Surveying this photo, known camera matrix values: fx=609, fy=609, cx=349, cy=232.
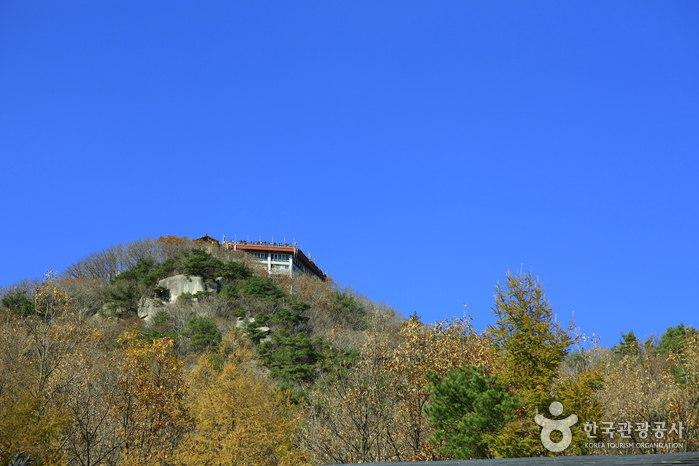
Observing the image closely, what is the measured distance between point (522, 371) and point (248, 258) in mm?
62507

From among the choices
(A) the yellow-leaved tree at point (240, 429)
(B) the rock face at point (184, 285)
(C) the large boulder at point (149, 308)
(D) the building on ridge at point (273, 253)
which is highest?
(D) the building on ridge at point (273, 253)

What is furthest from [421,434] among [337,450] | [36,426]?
[36,426]

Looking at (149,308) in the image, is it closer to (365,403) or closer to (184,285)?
(184,285)

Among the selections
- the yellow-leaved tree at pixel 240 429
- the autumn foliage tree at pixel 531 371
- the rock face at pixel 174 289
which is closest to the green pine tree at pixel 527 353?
the autumn foliage tree at pixel 531 371

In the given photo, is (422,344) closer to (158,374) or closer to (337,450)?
(337,450)

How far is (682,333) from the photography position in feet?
171

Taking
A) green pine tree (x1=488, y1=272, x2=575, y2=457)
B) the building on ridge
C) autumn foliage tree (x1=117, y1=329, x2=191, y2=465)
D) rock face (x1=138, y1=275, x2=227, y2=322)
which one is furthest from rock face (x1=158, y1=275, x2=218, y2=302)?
green pine tree (x1=488, y1=272, x2=575, y2=457)

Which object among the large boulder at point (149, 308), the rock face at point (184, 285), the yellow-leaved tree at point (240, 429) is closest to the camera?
the yellow-leaved tree at point (240, 429)

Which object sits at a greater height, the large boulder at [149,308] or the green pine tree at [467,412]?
the large boulder at [149,308]

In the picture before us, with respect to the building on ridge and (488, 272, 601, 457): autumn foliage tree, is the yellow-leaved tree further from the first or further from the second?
the building on ridge

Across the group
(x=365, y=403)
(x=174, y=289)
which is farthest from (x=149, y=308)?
(x=365, y=403)

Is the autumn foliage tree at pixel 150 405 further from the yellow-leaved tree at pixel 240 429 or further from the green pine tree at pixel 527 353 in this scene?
the green pine tree at pixel 527 353

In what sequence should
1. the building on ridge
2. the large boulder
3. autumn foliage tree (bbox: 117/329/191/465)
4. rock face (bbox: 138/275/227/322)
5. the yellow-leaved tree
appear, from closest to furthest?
autumn foliage tree (bbox: 117/329/191/465)
the yellow-leaved tree
the large boulder
rock face (bbox: 138/275/227/322)
the building on ridge

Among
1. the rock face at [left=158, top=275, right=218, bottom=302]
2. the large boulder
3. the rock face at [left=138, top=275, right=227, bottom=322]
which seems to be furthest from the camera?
the rock face at [left=158, top=275, right=218, bottom=302]
